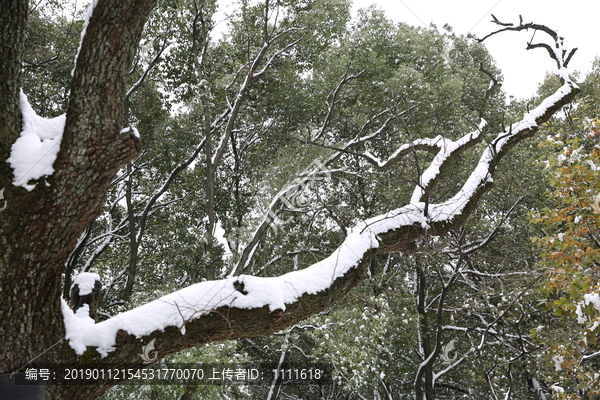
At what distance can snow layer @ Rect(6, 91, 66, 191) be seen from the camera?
228 cm

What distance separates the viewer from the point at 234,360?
7293 mm

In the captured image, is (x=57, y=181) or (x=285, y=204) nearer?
(x=57, y=181)

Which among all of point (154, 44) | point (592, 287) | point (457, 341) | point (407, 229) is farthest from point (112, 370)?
point (457, 341)

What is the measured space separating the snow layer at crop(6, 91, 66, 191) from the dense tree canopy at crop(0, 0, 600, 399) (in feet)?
0.04

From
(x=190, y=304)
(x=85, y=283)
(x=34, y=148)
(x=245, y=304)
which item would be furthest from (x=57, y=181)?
(x=245, y=304)

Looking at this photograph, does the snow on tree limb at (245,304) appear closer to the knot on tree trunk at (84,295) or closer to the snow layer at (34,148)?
the knot on tree trunk at (84,295)

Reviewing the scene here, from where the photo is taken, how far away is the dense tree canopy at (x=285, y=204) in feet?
7.99

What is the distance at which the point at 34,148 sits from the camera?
2.38 meters

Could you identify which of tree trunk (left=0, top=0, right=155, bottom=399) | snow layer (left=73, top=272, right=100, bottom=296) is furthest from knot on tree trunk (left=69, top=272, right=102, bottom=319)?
tree trunk (left=0, top=0, right=155, bottom=399)

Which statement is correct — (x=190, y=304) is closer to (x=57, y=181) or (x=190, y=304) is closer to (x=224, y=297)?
(x=224, y=297)

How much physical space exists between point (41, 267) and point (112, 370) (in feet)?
2.39

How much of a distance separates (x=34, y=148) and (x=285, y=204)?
666 cm

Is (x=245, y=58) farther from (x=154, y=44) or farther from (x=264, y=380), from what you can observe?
(x=264, y=380)

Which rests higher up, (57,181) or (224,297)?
(57,181)
